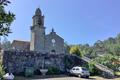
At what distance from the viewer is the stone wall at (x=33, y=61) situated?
33906 mm

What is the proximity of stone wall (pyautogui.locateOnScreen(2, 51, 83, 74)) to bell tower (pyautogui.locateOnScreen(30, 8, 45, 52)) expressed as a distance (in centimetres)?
1310

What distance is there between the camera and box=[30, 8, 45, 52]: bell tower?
53.0 meters

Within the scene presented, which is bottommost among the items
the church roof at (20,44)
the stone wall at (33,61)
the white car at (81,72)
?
the white car at (81,72)

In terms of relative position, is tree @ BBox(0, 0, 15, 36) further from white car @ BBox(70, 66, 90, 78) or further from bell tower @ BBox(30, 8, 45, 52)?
bell tower @ BBox(30, 8, 45, 52)

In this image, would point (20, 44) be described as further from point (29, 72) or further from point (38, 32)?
point (29, 72)

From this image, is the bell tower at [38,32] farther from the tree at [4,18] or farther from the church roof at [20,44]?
the tree at [4,18]

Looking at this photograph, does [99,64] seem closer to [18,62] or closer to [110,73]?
[110,73]

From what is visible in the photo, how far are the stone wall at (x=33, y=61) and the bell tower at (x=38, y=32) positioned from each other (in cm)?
1310

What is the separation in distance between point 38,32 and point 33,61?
59.0 feet

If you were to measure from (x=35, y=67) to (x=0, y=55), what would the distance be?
5.35m

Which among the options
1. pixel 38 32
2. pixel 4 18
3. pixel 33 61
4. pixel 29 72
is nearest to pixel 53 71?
pixel 33 61

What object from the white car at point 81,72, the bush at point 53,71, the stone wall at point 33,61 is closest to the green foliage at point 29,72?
the stone wall at point 33,61

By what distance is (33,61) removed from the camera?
3631cm

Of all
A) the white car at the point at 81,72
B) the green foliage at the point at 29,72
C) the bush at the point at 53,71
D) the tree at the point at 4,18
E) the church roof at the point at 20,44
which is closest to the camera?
the tree at the point at 4,18
